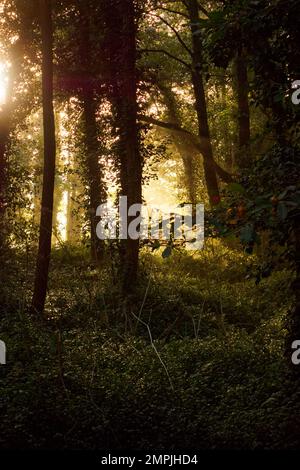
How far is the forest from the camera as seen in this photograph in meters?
6.69

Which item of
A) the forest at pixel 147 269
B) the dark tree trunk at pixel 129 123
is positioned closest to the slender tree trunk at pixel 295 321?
the forest at pixel 147 269

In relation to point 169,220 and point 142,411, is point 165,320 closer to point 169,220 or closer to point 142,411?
point 142,411

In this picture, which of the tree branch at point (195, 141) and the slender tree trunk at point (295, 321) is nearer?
the slender tree trunk at point (295, 321)

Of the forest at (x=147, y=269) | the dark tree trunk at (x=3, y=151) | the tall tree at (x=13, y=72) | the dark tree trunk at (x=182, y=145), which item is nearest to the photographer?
the forest at (x=147, y=269)

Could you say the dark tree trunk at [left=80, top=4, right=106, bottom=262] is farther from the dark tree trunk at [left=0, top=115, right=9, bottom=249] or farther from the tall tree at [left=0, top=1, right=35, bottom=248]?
the dark tree trunk at [left=0, top=115, right=9, bottom=249]

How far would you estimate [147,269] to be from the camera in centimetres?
1884

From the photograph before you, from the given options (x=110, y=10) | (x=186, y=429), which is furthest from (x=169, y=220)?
(x=110, y=10)

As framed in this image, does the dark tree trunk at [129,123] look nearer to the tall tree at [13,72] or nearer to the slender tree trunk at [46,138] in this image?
the slender tree trunk at [46,138]

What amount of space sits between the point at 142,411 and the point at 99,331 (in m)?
4.42

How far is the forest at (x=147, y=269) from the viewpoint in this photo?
6.69m

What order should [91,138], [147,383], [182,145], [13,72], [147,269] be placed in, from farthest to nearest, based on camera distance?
[182,145] < [91,138] < [13,72] < [147,269] < [147,383]

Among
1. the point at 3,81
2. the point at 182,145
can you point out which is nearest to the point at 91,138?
the point at 3,81

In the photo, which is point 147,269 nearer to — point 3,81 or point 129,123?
point 129,123
